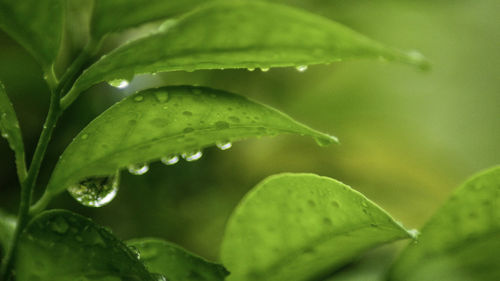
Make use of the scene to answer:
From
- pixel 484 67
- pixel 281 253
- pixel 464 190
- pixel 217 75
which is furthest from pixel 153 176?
pixel 484 67

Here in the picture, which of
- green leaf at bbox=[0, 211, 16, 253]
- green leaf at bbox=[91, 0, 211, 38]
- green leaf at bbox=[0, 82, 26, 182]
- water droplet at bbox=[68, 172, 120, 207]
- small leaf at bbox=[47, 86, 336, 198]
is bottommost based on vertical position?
green leaf at bbox=[0, 211, 16, 253]

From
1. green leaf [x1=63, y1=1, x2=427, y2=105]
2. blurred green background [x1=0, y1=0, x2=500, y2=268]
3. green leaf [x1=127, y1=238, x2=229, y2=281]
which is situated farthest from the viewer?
blurred green background [x1=0, y1=0, x2=500, y2=268]

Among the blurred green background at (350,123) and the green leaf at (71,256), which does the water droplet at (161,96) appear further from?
the blurred green background at (350,123)

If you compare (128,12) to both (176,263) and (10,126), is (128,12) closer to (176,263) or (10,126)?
(10,126)

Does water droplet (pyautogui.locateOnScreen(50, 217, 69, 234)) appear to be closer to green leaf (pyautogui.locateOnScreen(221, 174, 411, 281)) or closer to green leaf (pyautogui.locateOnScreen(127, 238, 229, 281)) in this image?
green leaf (pyautogui.locateOnScreen(127, 238, 229, 281))

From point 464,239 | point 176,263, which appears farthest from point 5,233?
point 464,239

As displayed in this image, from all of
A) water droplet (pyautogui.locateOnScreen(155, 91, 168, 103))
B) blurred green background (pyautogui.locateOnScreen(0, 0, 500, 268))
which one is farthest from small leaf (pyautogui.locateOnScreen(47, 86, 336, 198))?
blurred green background (pyautogui.locateOnScreen(0, 0, 500, 268))

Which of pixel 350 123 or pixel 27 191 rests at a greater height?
pixel 350 123

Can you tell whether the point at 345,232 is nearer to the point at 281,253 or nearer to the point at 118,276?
the point at 281,253
